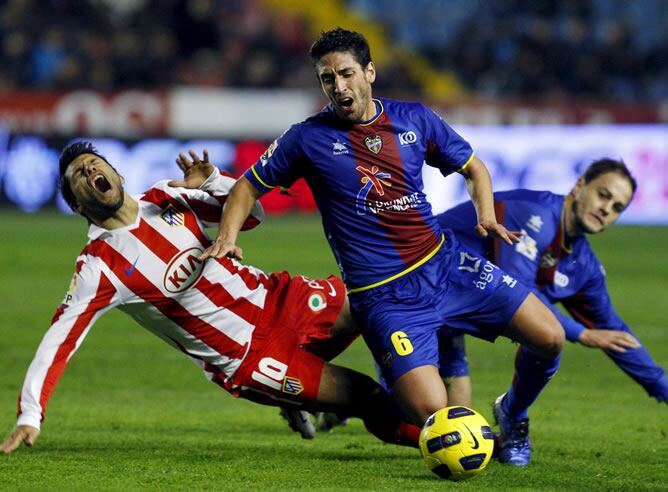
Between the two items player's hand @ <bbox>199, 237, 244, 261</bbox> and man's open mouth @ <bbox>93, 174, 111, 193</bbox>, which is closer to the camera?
player's hand @ <bbox>199, 237, 244, 261</bbox>

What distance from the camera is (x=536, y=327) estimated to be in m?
5.53

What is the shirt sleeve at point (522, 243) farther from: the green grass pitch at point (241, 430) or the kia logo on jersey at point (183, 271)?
the kia logo on jersey at point (183, 271)

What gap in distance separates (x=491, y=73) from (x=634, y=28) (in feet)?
11.0

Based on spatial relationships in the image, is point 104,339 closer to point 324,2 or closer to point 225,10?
point 225,10

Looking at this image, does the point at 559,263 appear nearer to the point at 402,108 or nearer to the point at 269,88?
the point at 402,108

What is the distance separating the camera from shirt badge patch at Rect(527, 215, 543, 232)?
627 cm

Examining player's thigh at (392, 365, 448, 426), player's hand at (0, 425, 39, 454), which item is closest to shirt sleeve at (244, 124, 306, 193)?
player's thigh at (392, 365, 448, 426)

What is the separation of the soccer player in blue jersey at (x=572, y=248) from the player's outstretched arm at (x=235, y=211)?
1.39 metres

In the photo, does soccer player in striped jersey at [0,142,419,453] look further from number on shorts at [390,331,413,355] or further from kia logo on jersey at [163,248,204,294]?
number on shorts at [390,331,413,355]

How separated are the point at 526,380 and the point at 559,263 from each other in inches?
29.8

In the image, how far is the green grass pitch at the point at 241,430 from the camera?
17.7 feet

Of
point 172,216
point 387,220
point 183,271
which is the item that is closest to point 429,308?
point 387,220

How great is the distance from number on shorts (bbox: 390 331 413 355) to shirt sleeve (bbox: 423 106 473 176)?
2.68 ft

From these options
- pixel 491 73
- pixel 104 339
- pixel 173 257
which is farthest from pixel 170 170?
pixel 173 257
